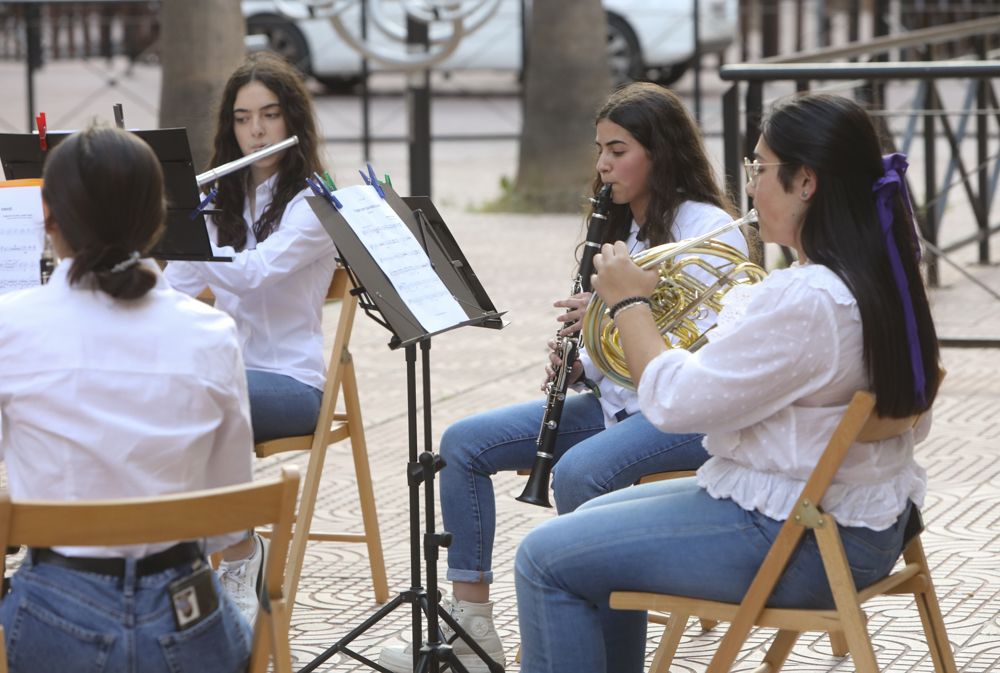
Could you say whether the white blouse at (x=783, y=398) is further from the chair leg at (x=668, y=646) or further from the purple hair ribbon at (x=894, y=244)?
the chair leg at (x=668, y=646)

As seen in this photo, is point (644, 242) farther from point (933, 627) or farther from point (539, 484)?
point (933, 627)

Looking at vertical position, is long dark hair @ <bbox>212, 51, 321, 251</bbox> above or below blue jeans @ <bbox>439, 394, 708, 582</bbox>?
above

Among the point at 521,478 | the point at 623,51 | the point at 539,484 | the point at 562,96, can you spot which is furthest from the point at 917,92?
the point at 623,51

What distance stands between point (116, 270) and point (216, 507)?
419 mm

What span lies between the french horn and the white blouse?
1.18ft

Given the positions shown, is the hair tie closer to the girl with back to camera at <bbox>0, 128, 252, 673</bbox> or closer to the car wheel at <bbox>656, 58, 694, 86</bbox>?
the girl with back to camera at <bbox>0, 128, 252, 673</bbox>

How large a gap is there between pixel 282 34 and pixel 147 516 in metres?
14.0

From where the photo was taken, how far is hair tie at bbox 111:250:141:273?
8.13 ft

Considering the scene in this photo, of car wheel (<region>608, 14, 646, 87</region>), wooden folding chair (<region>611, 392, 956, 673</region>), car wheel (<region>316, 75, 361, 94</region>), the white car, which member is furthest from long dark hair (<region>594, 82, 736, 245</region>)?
car wheel (<region>316, 75, 361, 94</region>)

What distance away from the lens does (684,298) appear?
3266 millimetres

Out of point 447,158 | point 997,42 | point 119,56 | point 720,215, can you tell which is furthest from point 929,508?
point 119,56

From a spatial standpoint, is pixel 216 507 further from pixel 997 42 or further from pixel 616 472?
pixel 997 42

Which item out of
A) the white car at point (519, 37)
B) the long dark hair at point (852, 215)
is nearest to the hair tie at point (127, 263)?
the long dark hair at point (852, 215)

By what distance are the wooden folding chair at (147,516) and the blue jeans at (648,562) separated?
0.65 m
